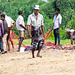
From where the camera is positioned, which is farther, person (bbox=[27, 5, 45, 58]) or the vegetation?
the vegetation

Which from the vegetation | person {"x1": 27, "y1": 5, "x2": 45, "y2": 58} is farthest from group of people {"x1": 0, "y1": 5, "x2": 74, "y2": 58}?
the vegetation

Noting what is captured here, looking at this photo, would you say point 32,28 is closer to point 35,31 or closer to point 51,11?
Result: point 35,31

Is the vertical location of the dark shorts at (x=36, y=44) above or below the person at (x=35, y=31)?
below

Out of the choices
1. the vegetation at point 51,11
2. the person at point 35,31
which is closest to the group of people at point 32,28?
the person at point 35,31

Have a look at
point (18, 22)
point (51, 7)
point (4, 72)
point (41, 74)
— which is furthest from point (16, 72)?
point (51, 7)

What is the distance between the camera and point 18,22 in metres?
9.38

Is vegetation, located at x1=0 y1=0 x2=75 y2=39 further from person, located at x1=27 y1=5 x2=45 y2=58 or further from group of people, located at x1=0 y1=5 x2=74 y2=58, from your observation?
person, located at x1=27 y1=5 x2=45 y2=58

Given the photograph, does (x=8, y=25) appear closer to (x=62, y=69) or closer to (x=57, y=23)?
(x=57, y=23)

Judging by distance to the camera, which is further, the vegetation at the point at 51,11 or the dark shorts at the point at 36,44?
the vegetation at the point at 51,11

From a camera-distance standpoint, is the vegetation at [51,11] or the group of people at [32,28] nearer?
the group of people at [32,28]

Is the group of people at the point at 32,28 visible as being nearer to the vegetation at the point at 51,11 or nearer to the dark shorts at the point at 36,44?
the dark shorts at the point at 36,44

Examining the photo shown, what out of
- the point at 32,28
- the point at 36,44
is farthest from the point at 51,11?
the point at 36,44

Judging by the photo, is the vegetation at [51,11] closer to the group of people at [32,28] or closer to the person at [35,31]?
the group of people at [32,28]

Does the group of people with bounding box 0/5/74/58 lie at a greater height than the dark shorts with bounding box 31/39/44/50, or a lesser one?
greater
